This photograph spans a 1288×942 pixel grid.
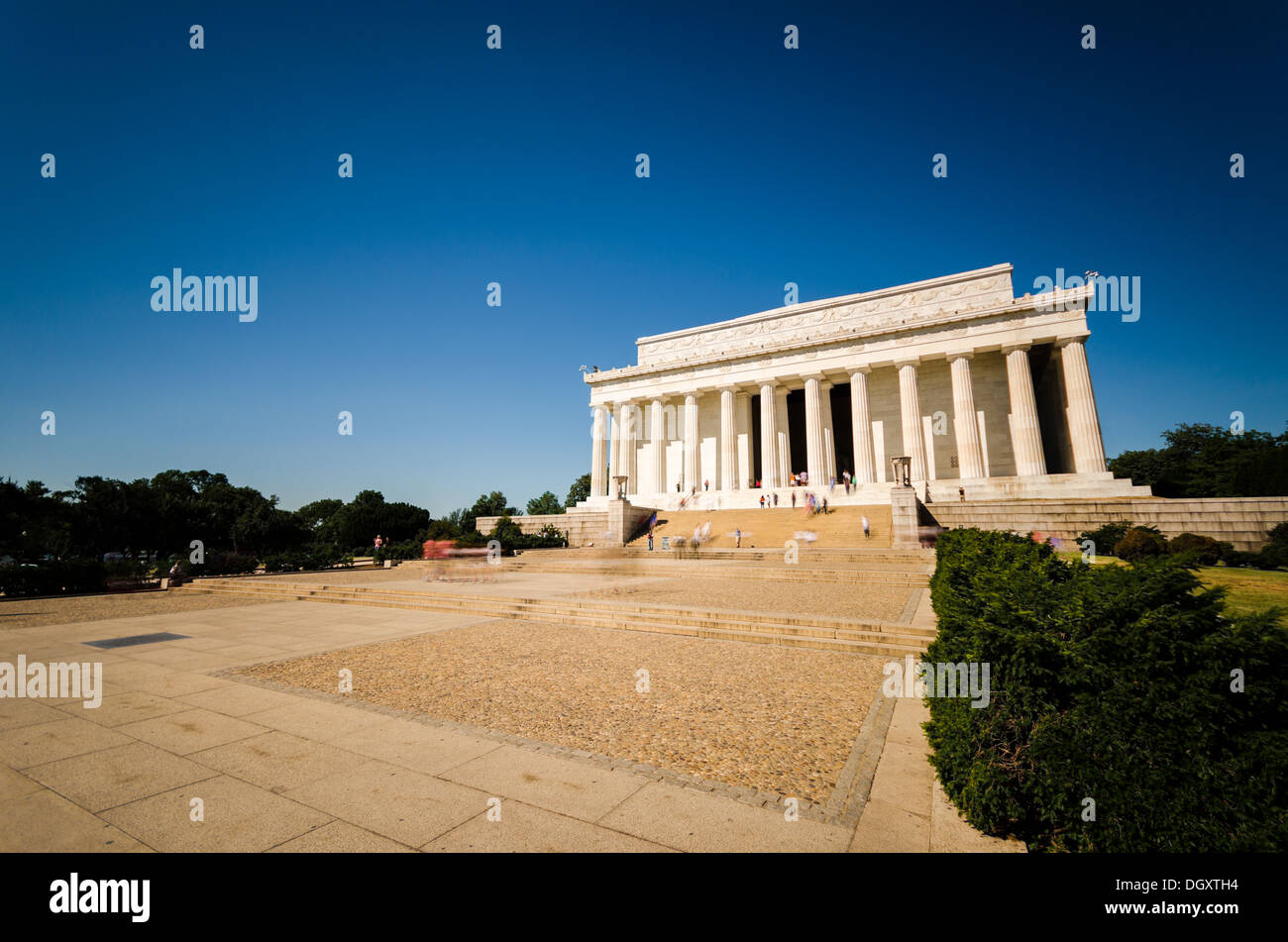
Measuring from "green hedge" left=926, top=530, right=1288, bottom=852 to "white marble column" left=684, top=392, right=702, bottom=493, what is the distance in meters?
47.4

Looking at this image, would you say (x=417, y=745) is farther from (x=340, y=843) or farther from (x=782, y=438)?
(x=782, y=438)

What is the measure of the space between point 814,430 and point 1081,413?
1770cm

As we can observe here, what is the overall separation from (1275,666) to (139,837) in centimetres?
688

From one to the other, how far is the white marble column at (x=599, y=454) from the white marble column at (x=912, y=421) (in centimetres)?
2768

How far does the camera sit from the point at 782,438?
160 ft

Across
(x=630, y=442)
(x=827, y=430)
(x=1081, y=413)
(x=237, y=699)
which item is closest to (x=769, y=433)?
(x=827, y=430)

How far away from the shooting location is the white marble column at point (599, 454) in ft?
176

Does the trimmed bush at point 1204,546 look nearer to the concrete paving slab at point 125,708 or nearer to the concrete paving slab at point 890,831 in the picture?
the concrete paving slab at point 890,831

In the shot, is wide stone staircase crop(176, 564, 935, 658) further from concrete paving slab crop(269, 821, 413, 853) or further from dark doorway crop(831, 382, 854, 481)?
dark doorway crop(831, 382, 854, 481)

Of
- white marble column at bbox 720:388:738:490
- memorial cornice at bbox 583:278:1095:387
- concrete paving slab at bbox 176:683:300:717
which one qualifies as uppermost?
memorial cornice at bbox 583:278:1095:387

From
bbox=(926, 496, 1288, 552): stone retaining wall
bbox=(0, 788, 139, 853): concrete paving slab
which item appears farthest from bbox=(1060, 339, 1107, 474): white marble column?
bbox=(0, 788, 139, 853): concrete paving slab

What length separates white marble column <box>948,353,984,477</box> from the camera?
39.8 meters

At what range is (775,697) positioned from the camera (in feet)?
22.6

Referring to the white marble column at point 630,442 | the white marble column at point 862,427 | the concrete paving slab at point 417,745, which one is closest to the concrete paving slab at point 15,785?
the concrete paving slab at point 417,745
